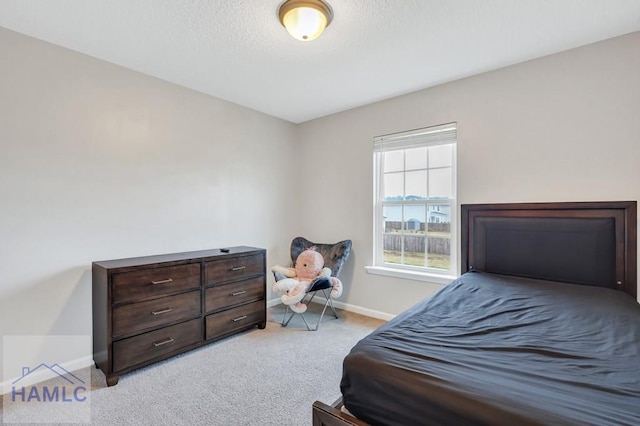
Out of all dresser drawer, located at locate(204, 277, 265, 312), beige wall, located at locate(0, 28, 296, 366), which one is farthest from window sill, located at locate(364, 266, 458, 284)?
beige wall, located at locate(0, 28, 296, 366)

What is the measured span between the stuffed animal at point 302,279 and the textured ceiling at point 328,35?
6.06 feet

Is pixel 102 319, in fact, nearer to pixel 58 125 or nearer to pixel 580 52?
pixel 58 125

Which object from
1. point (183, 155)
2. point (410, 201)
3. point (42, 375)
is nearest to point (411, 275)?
point (410, 201)

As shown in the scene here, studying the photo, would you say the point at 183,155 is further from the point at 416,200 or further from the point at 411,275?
the point at 411,275

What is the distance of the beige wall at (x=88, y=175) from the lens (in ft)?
6.79

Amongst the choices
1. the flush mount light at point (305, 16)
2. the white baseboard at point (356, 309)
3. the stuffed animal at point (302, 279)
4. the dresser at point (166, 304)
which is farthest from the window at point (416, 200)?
the flush mount light at point (305, 16)

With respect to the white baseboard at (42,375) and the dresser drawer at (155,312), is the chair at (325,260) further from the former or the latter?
the white baseboard at (42,375)

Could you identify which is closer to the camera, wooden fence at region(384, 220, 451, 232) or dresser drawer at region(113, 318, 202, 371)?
dresser drawer at region(113, 318, 202, 371)

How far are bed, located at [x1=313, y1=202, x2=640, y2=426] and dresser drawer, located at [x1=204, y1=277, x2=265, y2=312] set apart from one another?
1.75m

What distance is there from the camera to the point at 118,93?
99.4 inches

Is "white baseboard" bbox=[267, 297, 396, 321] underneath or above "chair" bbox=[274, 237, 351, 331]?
underneath

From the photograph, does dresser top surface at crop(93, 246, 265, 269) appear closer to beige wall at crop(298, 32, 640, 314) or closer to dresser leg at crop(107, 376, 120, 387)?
dresser leg at crop(107, 376, 120, 387)

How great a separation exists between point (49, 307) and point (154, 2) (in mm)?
2229

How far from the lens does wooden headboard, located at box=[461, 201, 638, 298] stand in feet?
6.87
